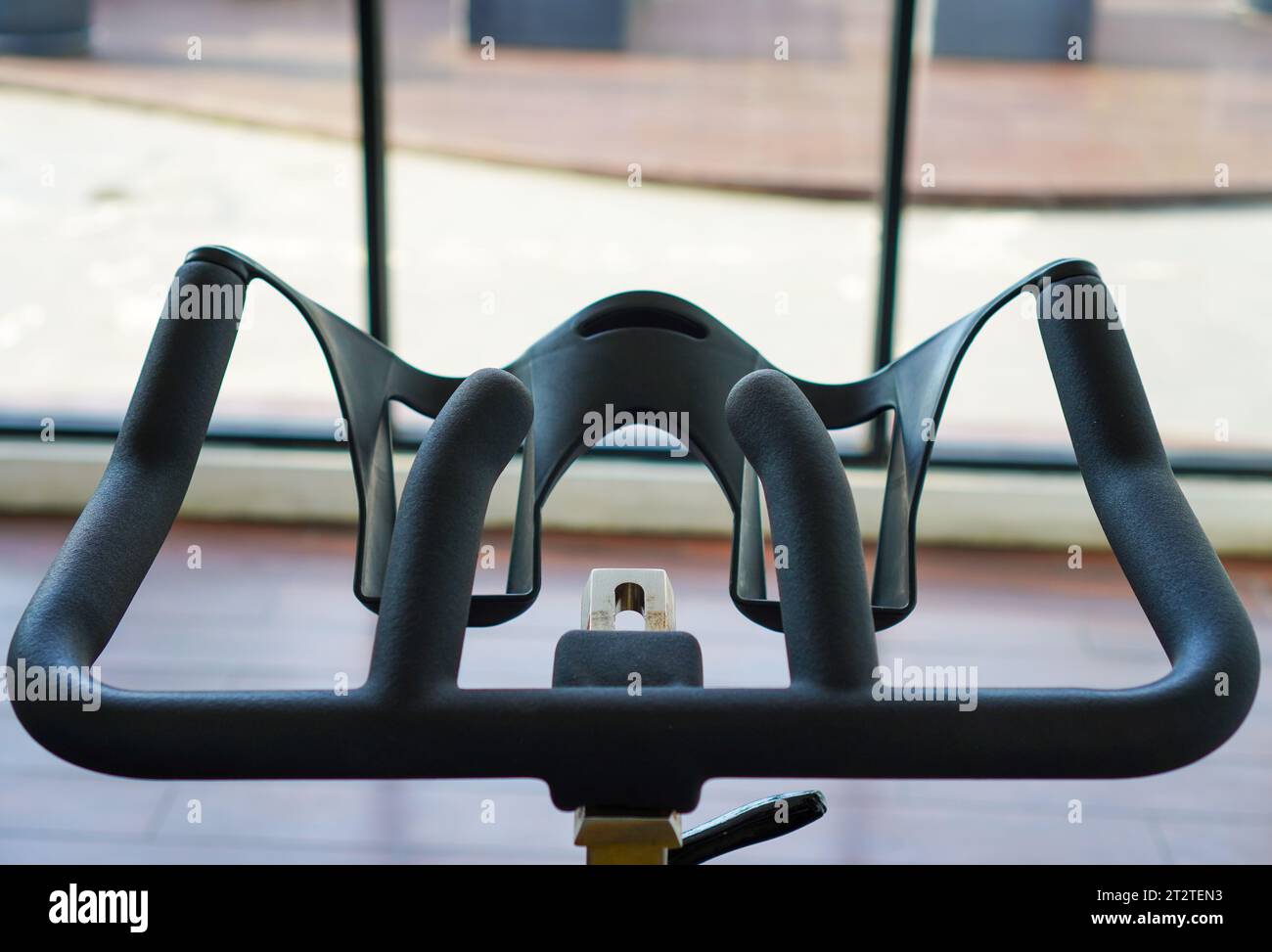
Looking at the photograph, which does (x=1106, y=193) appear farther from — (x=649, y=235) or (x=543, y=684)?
(x=543, y=684)

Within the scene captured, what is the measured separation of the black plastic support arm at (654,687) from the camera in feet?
2.30

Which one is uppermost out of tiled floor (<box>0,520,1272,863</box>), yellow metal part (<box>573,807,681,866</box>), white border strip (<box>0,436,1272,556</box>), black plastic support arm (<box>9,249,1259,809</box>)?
black plastic support arm (<box>9,249,1259,809</box>)

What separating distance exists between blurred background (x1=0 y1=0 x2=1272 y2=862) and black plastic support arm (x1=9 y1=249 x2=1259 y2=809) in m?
1.66

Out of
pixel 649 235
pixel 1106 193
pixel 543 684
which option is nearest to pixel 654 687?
pixel 543 684

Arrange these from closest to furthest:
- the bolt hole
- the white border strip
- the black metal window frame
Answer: the bolt hole
the black metal window frame
the white border strip

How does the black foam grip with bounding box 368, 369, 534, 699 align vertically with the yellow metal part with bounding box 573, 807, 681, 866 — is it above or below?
above

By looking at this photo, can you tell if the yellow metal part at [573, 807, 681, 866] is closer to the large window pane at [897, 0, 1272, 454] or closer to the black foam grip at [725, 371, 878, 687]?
the black foam grip at [725, 371, 878, 687]

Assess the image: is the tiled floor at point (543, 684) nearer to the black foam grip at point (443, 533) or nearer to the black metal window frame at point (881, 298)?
the black metal window frame at point (881, 298)

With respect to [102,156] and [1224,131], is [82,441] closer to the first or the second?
[102,156]

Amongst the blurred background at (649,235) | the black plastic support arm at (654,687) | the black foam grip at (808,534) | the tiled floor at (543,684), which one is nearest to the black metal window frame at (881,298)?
the blurred background at (649,235)

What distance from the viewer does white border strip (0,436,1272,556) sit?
121 inches

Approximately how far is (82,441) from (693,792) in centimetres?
286

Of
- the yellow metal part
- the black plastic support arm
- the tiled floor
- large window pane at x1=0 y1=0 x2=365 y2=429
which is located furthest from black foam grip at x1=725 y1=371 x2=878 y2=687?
large window pane at x1=0 y1=0 x2=365 y2=429
